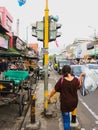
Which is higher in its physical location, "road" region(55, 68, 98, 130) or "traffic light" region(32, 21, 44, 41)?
"traffic light" region(32, 21, 44, 41)

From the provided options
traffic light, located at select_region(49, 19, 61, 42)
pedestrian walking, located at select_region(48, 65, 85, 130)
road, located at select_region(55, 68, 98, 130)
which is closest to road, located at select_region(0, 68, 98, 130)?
road, located at select_region(55, 68, 98, 130)

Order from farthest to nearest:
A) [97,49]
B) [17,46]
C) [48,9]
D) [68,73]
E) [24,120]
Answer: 1. [97,49]
2. [17,46]
3. [48,9]
4. [24,120]
5. [68,73]

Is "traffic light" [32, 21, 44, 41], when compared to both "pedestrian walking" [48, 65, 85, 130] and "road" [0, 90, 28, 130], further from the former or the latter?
"pedestrian walking" [48, 65, 85, 130]

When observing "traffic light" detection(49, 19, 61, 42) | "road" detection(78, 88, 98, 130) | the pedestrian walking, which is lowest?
"road" detection(78, 88, 98, 130)

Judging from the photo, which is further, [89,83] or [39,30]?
[39,30]

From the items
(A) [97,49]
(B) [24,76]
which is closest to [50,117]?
(B) [24,76]

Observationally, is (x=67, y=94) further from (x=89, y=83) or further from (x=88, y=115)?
(x=88, y=115)

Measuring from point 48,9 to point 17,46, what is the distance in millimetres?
41045

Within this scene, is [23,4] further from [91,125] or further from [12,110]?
[91,125]

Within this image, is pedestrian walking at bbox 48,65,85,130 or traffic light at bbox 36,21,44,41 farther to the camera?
traffic light at bbox 36,21,44,41

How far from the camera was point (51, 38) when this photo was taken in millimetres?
10766

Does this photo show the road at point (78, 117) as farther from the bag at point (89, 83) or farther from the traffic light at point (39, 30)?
the traffic light at point (39, 30)

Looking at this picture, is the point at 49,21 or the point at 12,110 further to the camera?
the point at 12,110

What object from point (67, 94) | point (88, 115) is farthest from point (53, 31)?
point (67, 94)
